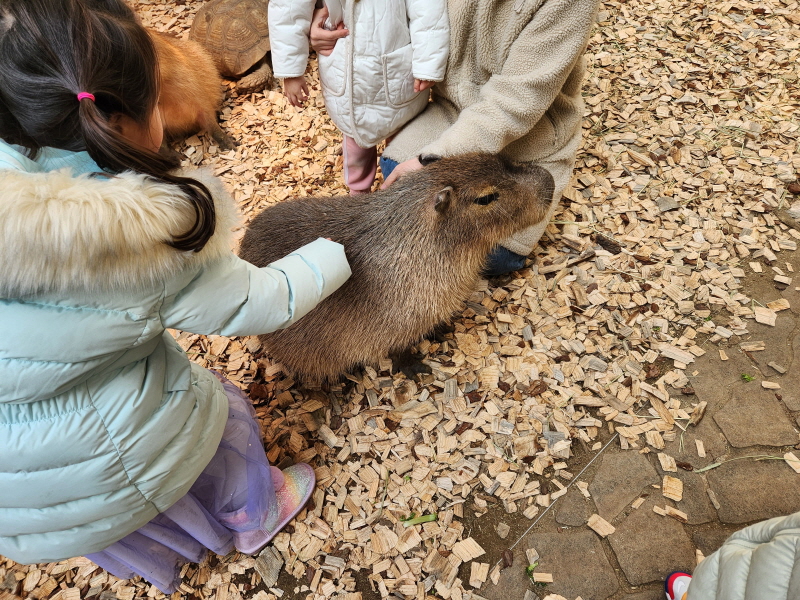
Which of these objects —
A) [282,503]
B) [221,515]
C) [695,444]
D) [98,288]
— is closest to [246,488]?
[221,515]

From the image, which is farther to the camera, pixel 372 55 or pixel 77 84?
pixel 372 55

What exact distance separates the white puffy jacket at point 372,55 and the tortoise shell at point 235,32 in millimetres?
1715

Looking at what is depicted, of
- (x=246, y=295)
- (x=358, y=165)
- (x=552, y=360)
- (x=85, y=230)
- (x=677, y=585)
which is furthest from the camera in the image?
(x=358, y=165)

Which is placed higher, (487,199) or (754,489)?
(487,199)

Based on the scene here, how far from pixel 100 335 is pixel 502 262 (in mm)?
2190

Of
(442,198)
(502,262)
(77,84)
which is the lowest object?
(502,262)

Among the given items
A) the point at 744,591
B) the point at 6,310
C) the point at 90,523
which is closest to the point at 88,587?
the point at 90,523

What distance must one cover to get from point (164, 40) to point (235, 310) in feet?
10.6

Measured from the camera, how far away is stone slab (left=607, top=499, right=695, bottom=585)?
2.11 metres

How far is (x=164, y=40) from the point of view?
380 centimetres

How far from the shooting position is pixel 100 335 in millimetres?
1318

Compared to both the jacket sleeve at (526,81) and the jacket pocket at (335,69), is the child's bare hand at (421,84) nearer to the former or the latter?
the jacket sleeve at (526,81)

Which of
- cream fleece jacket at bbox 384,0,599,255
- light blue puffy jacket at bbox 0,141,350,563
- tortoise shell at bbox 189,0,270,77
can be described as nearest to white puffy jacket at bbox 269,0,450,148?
cream fleece jacket at bbox 384,0,599,255

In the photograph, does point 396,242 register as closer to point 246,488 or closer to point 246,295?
→ point 246,295
